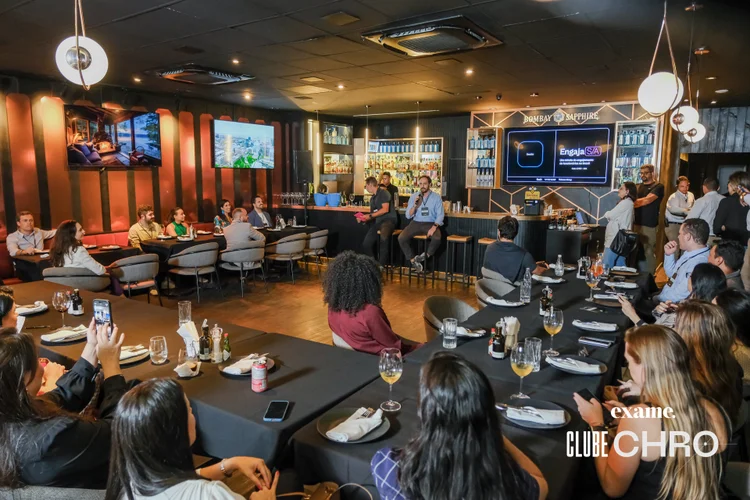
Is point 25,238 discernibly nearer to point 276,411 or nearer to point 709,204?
point 276,411

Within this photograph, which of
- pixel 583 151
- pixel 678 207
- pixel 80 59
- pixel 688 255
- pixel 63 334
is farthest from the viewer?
pixel 583 151

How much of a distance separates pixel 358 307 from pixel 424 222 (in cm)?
564

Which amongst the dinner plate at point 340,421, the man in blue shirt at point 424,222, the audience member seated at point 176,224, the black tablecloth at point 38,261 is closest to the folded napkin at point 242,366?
the dinner plate at point 340,421

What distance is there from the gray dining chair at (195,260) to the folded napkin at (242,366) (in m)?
4.63

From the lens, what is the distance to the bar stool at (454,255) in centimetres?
809

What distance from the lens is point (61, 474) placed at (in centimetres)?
160

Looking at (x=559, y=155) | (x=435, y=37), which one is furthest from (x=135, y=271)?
(x=559, y=155)

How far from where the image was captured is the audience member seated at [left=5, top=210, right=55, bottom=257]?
6.55 m

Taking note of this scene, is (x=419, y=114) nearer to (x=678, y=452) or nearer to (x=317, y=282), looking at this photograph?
(x=317, y=282)

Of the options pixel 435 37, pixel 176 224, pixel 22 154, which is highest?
pixel 435 37

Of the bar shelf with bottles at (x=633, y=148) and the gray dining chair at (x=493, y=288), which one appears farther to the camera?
the bar shelf with bottles at (x=633, y=148)

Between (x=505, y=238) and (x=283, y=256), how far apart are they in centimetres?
424

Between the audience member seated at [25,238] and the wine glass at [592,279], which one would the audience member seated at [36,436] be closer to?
the wine glass at [592,279]

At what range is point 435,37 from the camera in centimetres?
481
